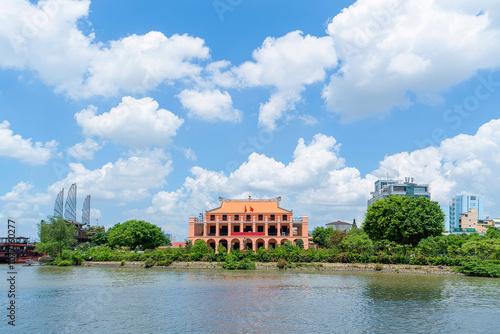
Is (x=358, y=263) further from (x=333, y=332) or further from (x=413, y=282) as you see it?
(x=333, y=332)

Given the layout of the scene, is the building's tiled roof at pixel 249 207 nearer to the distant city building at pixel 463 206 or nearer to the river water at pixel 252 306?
the river water at pixel 252 306

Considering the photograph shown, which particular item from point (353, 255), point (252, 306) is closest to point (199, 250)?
point (353, 255)

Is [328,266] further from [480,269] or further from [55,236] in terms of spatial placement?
[55,236]

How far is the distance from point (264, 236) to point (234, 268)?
728 inches

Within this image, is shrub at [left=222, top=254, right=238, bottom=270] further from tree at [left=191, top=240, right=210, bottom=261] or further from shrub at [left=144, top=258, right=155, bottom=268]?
shrub at [left=144, top=258, right=155, bottom=268]

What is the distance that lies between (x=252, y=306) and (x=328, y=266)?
2716 centimetres

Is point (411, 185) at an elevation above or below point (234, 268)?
above

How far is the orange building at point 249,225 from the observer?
222 ft

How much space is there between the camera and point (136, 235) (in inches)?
2608

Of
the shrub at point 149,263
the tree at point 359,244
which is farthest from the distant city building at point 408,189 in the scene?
the shrub at point 149,263

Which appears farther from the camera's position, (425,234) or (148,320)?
(425,234)

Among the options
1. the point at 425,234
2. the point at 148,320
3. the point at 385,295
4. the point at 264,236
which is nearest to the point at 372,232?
the point at 425,234

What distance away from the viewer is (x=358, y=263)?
4900cm

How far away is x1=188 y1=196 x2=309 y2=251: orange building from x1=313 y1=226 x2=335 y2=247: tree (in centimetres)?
903
